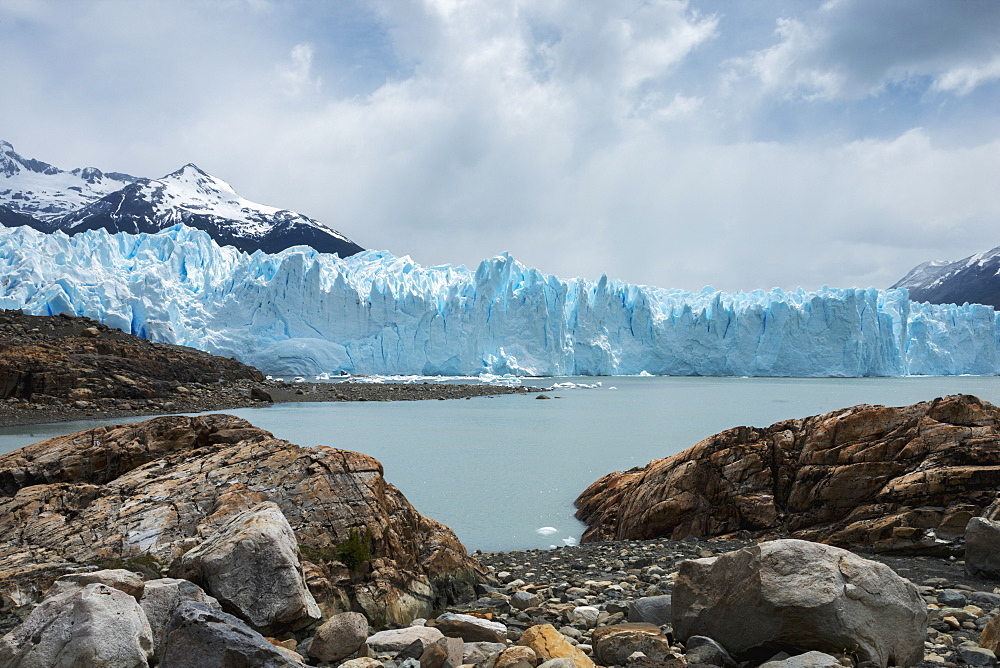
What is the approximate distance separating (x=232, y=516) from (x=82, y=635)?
43.5 inches

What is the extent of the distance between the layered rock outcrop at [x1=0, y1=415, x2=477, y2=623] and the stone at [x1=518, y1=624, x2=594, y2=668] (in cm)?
90

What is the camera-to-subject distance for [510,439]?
14227 mm

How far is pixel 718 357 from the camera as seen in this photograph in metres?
44.5

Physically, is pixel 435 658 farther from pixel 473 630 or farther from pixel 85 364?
pixel 85 364

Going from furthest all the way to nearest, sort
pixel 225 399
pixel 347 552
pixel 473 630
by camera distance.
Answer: pixel 225 399
pixel 347 552
pixel 473 630

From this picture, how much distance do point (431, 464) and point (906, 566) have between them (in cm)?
811

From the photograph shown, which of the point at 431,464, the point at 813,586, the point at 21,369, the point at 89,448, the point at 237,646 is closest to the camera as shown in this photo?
the point at 237,646

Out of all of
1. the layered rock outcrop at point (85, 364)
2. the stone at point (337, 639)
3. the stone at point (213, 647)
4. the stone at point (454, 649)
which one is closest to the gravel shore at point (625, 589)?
the stone at point (454, 649)

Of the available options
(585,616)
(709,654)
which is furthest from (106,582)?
(709,654)

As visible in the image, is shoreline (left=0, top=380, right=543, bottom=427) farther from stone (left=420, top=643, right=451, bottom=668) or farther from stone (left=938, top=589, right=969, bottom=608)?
stone (left=938, top=589, right=969, bottom=608)

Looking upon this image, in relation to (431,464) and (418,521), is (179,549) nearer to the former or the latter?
(418,521)

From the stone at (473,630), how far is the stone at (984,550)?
2.86 metres

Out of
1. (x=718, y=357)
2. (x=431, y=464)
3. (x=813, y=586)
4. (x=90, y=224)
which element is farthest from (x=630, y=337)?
(x=90, y=224)

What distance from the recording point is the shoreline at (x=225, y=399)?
1655cm
